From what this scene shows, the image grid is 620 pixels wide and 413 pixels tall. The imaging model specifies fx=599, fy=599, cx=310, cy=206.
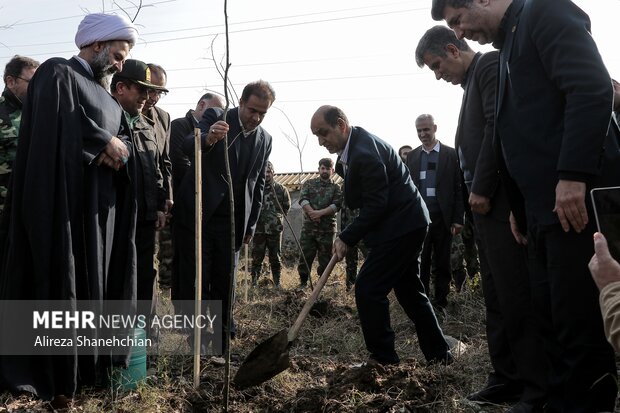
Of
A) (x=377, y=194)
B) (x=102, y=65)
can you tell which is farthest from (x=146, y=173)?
(x=377, y=194)

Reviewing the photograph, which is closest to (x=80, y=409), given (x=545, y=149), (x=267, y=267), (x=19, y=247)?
(x=19, y=247)

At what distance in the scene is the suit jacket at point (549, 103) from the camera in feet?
7.66

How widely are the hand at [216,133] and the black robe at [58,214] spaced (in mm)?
968

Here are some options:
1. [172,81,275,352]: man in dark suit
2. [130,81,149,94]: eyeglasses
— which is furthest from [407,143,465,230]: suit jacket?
[130,81,149,94]: eyeglasses

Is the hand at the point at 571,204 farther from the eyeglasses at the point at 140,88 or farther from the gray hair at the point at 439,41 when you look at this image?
the eyeglasses at the point at 140,88

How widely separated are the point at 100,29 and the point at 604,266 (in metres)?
3.11

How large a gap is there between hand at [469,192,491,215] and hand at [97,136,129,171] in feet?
6.64

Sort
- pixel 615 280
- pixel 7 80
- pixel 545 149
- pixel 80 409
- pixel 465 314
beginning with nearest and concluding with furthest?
pixel 615 280 < pixel 545 149 < pixel 80 409 < pixel 7 80 < pixel 465 314

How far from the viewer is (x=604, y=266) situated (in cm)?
172

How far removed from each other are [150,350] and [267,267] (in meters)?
8.61

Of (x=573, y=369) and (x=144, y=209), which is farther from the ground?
(x=144, y=209)

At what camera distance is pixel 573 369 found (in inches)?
94.7

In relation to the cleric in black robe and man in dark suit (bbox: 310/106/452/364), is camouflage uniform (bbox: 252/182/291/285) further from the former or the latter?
the cleric in black robe

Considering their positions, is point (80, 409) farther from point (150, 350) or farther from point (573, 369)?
point (573, 369)
